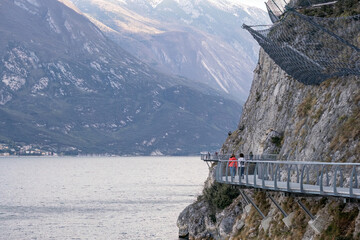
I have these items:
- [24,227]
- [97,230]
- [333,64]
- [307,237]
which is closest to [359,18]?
[333,64]

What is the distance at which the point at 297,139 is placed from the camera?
1847 inches

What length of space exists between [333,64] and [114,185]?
15668 cm

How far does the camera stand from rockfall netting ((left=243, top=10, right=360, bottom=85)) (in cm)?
4088

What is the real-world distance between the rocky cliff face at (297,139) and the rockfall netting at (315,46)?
1428 mm

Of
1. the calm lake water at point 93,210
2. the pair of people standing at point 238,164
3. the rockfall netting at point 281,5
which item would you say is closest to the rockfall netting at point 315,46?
the rockfall netting at point 281,5

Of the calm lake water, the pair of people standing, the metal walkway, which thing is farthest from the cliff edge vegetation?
the calm lake water

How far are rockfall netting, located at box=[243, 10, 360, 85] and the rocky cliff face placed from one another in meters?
1.43

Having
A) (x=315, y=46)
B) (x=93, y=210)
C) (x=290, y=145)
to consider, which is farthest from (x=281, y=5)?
(x=93, y=210)

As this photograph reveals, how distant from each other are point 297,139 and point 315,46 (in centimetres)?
671

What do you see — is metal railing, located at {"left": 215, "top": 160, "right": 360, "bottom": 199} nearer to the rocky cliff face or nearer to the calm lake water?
the rocky cliff face

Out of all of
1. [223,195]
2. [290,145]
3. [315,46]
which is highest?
[315,46]

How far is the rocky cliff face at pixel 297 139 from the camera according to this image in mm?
31969

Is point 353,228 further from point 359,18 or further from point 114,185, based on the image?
point 114,185

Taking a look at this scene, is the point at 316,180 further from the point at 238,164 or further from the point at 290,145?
the point at 290,145
